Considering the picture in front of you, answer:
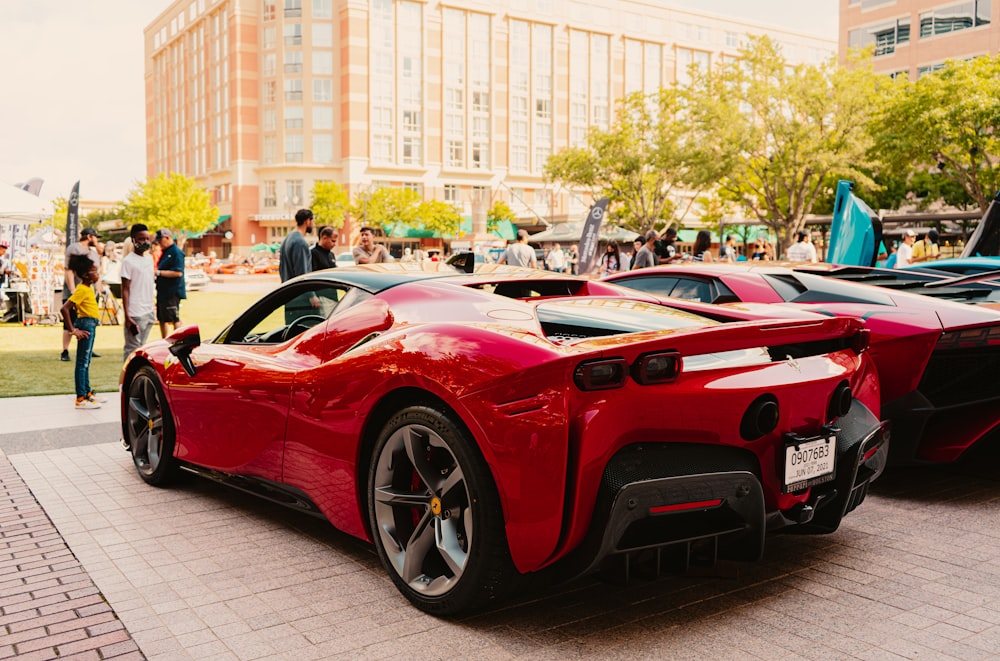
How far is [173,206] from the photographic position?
7656 centimetres

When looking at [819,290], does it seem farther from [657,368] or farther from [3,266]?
[3,266]

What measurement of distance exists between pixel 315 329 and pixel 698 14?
101m

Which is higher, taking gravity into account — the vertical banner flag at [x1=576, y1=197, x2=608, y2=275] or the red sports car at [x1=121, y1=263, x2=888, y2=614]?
the vertical banner flag at [x1=576, y1=197, x2=608, y2=275]

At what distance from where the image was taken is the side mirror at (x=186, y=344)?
4.88 meters

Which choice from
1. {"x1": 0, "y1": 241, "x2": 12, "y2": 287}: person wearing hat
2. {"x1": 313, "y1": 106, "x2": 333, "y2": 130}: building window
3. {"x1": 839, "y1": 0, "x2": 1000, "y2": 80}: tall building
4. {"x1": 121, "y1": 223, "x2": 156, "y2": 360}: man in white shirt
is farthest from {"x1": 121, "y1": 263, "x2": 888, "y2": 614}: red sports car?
{"x1": 313, "y1": 106, "x2": 333, "y2": 130}: building window

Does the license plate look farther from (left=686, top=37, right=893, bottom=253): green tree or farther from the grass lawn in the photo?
(left=686, top=37, right=893, bottom=253): green tree

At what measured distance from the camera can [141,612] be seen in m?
Result: 3.42

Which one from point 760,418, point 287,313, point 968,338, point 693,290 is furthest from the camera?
point 693,290

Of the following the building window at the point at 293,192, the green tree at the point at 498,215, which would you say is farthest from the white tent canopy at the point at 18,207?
the green tree at the point at 498,215

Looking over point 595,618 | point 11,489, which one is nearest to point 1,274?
point 11,489

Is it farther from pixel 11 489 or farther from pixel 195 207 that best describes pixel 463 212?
pixel 11 489

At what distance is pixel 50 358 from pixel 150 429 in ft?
27.8

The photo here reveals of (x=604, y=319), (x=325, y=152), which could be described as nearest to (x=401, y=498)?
(x=604, y=319)

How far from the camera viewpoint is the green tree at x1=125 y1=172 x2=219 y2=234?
7612 centimetres
